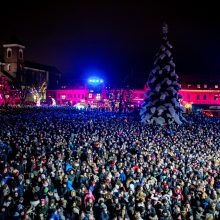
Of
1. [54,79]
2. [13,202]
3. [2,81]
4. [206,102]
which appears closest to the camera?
[13,202]

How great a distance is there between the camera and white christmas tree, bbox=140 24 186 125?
3409 cm

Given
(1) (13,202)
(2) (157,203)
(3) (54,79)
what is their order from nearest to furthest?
(1) (13,202)
(2) (157,203)
(3) (54,79)

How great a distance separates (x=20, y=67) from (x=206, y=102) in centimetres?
5236

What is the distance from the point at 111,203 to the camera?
11023mm

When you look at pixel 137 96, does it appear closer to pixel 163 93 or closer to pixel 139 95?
pixel 139 95

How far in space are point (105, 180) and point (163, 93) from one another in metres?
23.0

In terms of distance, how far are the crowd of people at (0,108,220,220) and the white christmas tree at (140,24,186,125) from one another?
12.6m

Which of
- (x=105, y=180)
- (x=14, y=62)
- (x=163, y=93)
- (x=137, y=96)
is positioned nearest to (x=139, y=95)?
(x=137, y=96)

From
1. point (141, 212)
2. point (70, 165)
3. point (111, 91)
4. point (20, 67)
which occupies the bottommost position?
point (141, 212)

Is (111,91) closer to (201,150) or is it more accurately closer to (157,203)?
(201,150)

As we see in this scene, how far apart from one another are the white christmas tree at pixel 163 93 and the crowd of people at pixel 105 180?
1255cm

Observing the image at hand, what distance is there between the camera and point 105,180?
12.5 m

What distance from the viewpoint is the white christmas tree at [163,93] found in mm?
34094

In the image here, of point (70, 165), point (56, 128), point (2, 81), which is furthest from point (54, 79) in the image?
point (70, 165)
